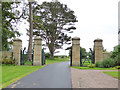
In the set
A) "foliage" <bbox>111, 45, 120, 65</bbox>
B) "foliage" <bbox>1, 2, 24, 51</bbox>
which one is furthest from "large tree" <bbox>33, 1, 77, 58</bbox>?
"foliage" <bbox>111, 45, 120, 65</bbox>

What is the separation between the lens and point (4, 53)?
15.9 m

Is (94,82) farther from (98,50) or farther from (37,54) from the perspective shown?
(37,54)

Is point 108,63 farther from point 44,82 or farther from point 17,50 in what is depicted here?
point 17,50

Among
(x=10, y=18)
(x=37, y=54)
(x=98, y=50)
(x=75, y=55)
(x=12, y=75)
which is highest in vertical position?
(x=10, y=18)

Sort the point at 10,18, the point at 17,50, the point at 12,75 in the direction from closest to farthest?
the point at 12,75 → the point at 17,50 → the point at 10,18

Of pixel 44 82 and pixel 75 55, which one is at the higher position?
pixel 75 55

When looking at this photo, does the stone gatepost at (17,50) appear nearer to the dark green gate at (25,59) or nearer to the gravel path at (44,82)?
the dark green gate at (25,59)

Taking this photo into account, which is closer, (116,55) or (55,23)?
(116,55)

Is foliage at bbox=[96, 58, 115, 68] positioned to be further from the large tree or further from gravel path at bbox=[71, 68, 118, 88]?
the large tree

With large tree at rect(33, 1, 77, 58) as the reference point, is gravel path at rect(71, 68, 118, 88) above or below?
below

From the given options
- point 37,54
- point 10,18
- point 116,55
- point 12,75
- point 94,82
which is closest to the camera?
point 94,82

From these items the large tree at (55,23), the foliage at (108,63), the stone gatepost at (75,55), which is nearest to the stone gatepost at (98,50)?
the foliage at (108,63)

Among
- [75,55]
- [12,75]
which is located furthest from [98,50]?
[12,75]

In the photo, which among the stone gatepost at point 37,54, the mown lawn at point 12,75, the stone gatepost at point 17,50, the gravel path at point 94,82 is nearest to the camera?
the gravel path at point 94,82
